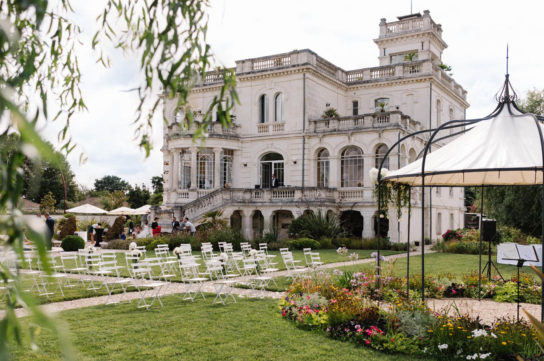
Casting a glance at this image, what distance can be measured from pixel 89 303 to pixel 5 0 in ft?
28.6

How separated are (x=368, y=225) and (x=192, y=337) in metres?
22.5

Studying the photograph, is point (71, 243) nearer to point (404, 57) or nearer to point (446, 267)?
point (446, 267)

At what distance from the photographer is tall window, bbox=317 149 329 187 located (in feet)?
106

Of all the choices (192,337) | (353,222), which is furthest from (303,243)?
(192,337)

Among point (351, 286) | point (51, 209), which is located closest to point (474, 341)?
point (351, 286)

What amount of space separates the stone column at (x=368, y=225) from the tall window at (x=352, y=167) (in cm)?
228

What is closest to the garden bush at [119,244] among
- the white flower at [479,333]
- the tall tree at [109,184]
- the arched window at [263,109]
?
the arched window at [263,109]

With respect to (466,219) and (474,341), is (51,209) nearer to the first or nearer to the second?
(466,219)

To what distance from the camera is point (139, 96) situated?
138 inches

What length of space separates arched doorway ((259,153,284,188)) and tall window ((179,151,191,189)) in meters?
4.70

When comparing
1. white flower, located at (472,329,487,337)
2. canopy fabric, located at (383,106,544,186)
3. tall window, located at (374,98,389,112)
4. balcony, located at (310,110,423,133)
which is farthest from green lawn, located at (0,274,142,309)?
tall window, located at (374,98,389,112)

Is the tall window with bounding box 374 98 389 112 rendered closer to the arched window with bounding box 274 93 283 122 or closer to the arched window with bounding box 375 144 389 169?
the arched window with bounding box 375 144 389 169

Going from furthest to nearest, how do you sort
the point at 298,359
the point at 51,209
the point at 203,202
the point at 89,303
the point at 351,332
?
the point at 51,209 < the point at 203,202 < the point at 89,303 < the point at 351,332 < the point at 298,359

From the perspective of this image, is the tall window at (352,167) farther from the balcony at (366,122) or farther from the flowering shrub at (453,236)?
the flowering shrub at (453,236)
